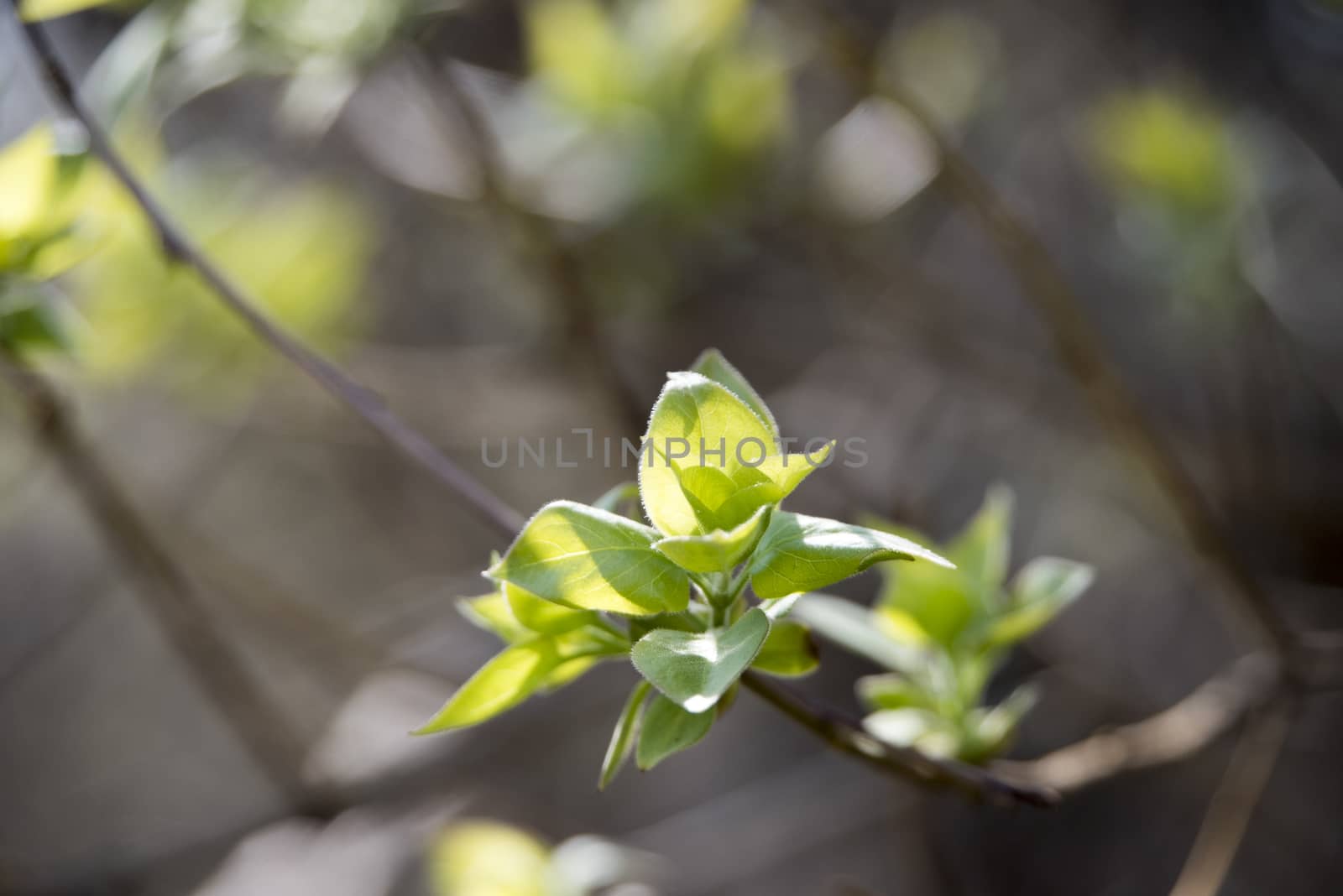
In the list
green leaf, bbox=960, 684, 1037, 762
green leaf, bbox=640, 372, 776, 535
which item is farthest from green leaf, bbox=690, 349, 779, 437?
green leaf, bbox=960, 684, 1037, 762

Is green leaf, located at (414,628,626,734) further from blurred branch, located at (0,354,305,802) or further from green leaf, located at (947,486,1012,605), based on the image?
blurred branch, located at (0,354,305,802)

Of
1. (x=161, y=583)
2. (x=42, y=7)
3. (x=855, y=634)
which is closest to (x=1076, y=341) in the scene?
(x=855, y=634)

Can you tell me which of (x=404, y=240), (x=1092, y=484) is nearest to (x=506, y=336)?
(x=404, y=240)

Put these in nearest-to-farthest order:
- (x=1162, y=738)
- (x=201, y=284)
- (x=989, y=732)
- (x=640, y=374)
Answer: (x=989, y=732) → (x=1162, y=738) → (x=201, y=284) → (x=640, y=374)

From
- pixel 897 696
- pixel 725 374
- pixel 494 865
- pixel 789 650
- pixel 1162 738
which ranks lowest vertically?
pixel 1162 738

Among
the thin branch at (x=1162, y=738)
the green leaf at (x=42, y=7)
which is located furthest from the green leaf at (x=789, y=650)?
the green leaf at (x=42, y=7)

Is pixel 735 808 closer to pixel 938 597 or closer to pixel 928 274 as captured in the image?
pixel 928 274

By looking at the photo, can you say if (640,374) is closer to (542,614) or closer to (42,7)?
(42,7)

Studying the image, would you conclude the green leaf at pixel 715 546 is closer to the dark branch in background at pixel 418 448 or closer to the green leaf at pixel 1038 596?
the dark branch in background at pixel 418 448
